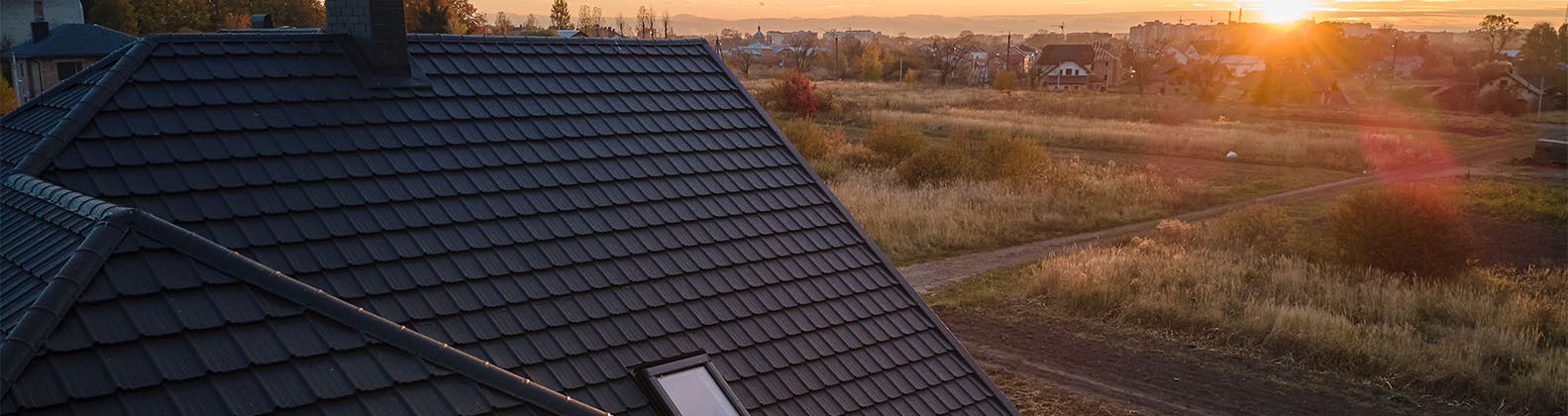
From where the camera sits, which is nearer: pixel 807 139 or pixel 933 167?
pixel 933 167

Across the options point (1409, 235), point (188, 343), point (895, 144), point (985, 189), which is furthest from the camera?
point (895, 144)

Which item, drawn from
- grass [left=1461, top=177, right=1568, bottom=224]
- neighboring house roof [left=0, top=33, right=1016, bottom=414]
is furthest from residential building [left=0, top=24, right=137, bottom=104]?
grass [left=1461, top=177, right=1568, bottom=224]

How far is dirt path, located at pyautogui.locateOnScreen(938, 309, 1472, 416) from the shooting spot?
11.9 m

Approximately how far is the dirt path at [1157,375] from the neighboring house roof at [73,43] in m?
35.6

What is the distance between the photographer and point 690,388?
5441mm

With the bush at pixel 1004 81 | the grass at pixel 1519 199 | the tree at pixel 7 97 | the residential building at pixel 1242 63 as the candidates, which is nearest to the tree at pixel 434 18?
the tree at pixel 7 97

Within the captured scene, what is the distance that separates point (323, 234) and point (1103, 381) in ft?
33.5

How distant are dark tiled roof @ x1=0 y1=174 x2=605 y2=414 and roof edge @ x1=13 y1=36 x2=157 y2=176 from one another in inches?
8.6

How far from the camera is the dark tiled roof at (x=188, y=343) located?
12.1ft

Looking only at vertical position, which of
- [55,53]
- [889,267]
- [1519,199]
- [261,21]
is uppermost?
[261,21]

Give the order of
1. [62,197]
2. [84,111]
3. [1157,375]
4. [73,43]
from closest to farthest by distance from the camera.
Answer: [62,197] < [84,111] < [1157,375] < [73,43]

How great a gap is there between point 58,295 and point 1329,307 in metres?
16.1

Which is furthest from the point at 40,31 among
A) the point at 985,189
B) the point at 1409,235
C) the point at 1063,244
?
the point at 1409,235

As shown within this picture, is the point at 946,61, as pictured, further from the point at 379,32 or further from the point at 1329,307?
the point at 379,32
